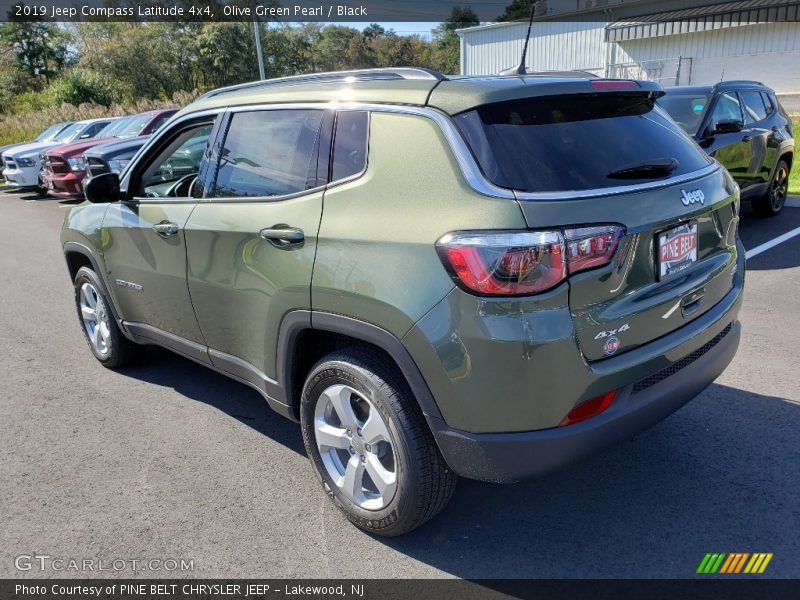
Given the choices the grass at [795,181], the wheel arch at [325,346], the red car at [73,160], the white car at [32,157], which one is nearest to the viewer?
the wheel arch at [325,346]

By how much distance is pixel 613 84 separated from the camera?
2826mm

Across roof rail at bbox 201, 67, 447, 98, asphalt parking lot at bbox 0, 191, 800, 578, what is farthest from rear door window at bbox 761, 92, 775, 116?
roof rail at bbox 201, 67, 447, 98

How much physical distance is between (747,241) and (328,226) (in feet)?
21.3

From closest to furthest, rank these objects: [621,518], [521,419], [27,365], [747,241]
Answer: [521,419] → [621,518] → [27,365] → [747,241]

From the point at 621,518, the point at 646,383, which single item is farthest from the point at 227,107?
the point at 621,518

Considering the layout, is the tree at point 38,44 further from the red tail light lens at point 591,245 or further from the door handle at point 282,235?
the red tail light lens at point 591,245

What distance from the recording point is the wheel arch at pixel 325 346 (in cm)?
242

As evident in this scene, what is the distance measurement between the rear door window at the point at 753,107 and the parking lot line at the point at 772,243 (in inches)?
56.3

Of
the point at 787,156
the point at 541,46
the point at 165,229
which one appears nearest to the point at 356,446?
the point at 165,229

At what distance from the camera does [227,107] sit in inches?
136

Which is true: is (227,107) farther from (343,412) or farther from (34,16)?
(34,16)

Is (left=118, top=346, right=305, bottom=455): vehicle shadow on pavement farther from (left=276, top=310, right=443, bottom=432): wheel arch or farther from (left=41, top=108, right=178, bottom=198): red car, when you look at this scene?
(left=41, top=108, right=178, bottom=198): red car

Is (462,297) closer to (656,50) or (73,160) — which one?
(73,160)

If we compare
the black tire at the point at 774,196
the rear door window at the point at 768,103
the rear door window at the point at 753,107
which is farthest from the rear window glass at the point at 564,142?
the rear door window at the point at 768,103
